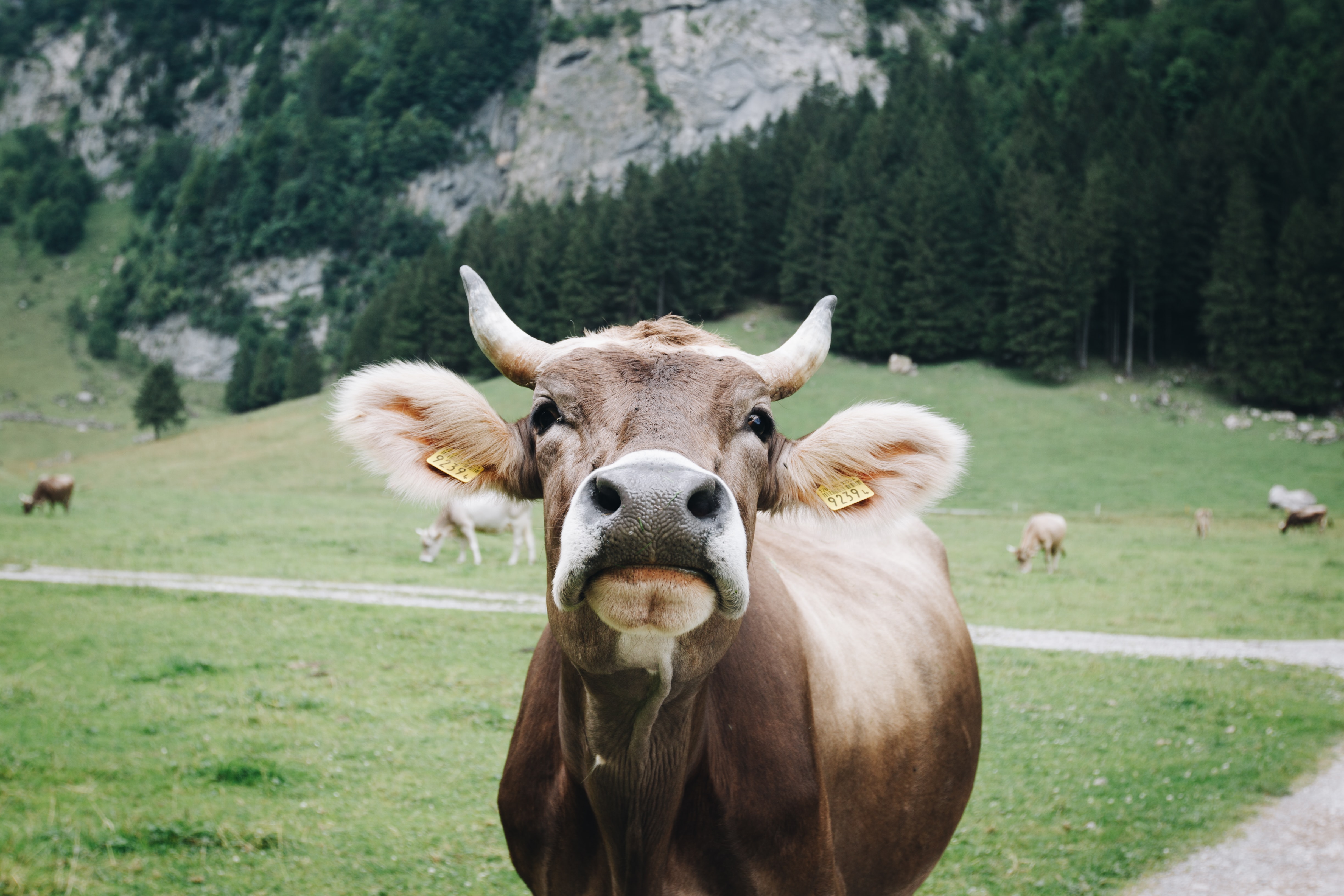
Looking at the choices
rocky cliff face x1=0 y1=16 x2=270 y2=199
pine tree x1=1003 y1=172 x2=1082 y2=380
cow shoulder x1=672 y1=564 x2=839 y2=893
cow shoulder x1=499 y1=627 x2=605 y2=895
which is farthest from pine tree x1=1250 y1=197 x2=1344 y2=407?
rocky cliff face x1=0 y1=16 x2=270 y2=199

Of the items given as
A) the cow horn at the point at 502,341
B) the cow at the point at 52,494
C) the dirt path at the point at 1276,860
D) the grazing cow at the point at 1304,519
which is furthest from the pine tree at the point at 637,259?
the cow horn at the point at 502,341

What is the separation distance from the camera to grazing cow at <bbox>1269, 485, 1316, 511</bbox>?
109 ft

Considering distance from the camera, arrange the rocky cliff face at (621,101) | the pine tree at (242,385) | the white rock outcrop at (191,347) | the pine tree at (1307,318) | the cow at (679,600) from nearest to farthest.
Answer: the cow at (679,600), the pine tree at (1307,318), the pine tree at (242,385), the white rock outcrop at (191,347), the rocky cliff face at (621,101)

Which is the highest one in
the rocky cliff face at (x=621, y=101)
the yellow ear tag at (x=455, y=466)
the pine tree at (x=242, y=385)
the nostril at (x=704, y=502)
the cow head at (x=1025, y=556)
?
the rocky cliff face at (x=621, y=101)

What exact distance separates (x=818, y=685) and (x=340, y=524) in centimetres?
2583

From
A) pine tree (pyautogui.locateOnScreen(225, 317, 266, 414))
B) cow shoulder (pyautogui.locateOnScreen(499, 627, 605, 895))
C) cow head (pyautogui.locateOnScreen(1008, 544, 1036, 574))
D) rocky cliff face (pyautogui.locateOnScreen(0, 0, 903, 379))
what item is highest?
rocky cliff face (pyautogui.locateOnScreen(0, 0, 903, 379))

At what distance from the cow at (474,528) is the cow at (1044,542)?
12.3 metres

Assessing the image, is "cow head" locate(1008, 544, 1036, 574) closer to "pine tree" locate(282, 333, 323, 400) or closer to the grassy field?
the grassy field

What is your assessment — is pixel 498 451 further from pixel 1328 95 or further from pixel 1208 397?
pixel 1328 95

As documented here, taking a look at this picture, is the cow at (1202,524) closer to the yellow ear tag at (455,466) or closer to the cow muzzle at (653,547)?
the yellow ear tag at (455,466)

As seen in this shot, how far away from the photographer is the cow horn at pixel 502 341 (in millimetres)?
→ 3268

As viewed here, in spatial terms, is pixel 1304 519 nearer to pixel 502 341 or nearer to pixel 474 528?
pixel 474 528

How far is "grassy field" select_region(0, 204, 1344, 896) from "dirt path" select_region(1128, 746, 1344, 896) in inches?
8.4

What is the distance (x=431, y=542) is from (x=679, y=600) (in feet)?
65.4
